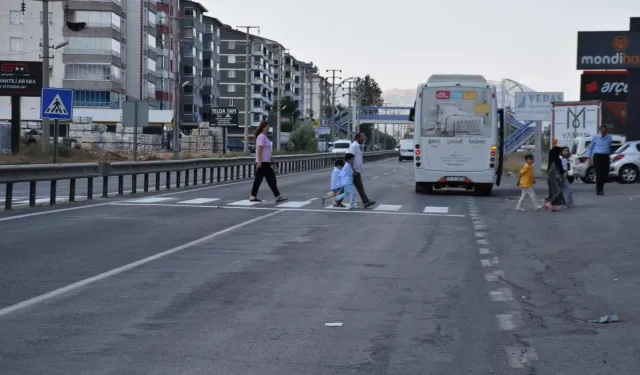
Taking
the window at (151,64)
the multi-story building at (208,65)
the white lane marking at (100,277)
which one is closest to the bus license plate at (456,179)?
the white lane marking at (100,277)

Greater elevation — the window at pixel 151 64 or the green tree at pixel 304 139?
the window at pixel 151 64

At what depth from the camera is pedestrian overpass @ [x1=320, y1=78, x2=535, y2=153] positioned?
101m

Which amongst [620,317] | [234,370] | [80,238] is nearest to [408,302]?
[620,317]

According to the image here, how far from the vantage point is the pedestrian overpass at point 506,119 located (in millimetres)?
100938

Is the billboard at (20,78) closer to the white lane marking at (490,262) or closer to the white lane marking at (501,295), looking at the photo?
the white lane marking at (490,262)

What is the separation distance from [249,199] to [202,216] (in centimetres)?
562

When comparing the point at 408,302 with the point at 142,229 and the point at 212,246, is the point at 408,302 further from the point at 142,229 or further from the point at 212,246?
the point at 142,229

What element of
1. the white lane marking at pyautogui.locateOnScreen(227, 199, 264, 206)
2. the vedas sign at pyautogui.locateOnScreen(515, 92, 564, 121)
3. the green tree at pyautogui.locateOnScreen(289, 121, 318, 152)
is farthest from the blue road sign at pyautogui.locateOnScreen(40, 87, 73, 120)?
the green tree at pyautogui.locateOnScreen(289, 121, 318, 152)

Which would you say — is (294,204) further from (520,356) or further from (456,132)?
(520,356)

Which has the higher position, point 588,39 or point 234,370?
point 588,39

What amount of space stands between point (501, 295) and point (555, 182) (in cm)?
1463

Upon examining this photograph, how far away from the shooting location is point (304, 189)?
32.7 metres

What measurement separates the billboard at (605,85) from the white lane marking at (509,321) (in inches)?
2918

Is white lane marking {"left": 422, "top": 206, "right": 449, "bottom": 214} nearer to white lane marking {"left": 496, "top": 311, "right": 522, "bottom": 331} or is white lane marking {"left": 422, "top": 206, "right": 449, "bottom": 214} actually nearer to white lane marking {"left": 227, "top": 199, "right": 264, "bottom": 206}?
white lane marking {"left": 227, "top": 199, "right": 264, "bottom": 206}
